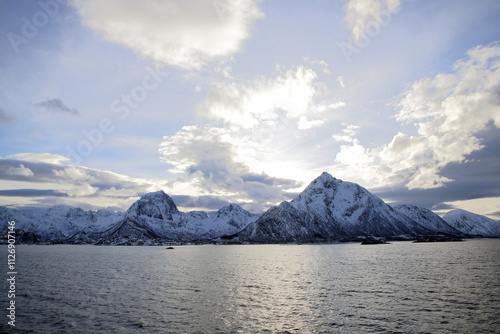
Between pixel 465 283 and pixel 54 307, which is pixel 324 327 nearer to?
→ pixel 54 307

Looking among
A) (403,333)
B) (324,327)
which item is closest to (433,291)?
(403,333)

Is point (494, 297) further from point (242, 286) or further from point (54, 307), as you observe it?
point (54, 307)

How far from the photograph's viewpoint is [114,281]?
74750mm

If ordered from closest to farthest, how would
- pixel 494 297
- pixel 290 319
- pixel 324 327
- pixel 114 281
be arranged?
pixel 324 327 < pixel 290 319 < pixel 494 297 < pixel 114 281

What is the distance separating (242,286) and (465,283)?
48.2 meters

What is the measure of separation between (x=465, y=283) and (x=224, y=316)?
2167 inches

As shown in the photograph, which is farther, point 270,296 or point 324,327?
point 270,296

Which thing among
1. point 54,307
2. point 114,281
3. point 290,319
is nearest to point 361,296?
point 290,319

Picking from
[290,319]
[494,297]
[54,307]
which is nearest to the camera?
[290,319]

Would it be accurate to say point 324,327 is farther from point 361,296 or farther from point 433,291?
point 433,291

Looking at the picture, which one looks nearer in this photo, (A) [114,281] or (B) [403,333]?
(B) [403,333]

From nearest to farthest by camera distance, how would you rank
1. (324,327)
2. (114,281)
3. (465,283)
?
(324,327)
(465,283)
(114,281)

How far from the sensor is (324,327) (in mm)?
36219

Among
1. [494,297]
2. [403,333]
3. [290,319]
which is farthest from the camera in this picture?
[494,297]
